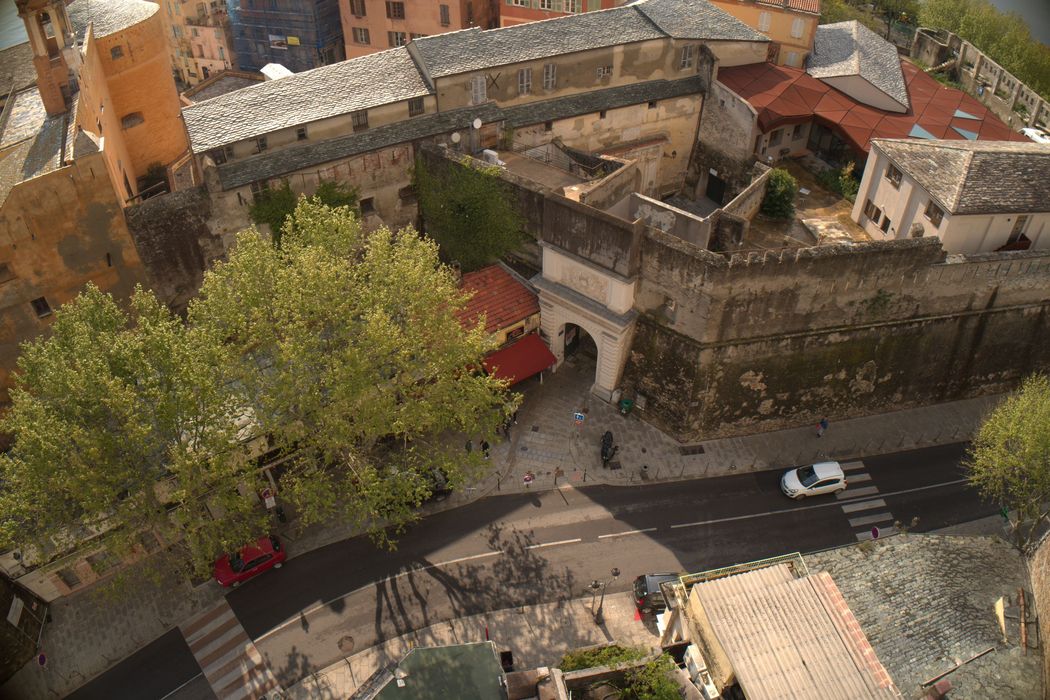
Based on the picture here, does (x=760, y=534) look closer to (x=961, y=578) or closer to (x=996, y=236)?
(x=961, y=578)

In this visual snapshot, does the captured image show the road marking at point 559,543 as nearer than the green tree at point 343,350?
No

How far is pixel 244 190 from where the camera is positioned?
1626 inches

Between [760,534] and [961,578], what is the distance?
9432mm

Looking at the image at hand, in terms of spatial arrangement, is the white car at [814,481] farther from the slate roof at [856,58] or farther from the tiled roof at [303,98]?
the tiled roof at [303,98]

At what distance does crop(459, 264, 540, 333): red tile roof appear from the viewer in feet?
139

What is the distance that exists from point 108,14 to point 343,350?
34451 millimetres

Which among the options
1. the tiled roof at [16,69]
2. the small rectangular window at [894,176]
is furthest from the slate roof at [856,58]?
the tiled roof at [16,69]

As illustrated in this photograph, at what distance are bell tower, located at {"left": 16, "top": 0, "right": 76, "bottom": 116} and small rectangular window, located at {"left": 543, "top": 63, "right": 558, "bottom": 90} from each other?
26326 millimetres

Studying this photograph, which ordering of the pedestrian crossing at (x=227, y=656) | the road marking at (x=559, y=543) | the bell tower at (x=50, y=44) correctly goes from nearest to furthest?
the pedestrian crossing at (x=227, y=656)
the road marking at (x=559, y=543)
the bell tower at (x=50, y=44)

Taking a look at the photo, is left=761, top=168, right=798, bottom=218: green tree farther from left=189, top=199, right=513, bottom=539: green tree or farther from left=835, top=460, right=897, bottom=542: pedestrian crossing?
left=189, top=199, right=513, bottom=539: green tree

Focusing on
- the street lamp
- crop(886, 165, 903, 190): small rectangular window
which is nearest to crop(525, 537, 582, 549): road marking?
the street lamp

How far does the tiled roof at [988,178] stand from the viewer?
38.2m

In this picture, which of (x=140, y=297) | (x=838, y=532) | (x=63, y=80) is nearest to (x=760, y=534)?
(x=838, y=532)

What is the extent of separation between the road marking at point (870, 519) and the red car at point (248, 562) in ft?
92.4
